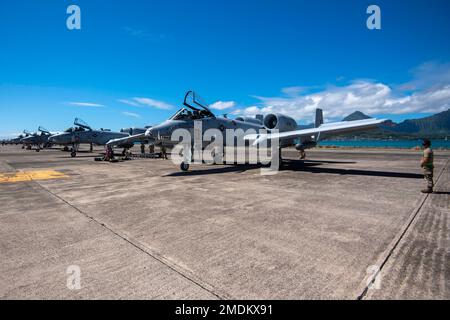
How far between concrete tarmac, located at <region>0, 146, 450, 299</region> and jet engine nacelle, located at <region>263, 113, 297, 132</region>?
9861mm

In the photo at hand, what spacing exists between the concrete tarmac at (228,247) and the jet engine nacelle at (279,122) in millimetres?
9861

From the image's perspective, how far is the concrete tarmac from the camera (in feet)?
9.07

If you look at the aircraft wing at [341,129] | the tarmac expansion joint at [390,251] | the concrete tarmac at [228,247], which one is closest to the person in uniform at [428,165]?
the concrete tarmac at [228,247]

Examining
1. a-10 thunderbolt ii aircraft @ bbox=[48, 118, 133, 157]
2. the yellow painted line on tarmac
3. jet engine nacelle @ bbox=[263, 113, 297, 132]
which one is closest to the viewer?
the yellow painted line on tarmac

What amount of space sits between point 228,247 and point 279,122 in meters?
14.0

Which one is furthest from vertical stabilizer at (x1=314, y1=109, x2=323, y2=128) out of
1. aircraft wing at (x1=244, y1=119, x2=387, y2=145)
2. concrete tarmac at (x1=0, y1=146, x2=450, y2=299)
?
concrete tarmac at (x1=0, y1=146, x2=450, y2=299)

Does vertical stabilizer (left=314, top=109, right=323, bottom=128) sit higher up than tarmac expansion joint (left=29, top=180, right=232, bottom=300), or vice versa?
vertical stabilizer (left=314, top=109, right=323, bottom=128)

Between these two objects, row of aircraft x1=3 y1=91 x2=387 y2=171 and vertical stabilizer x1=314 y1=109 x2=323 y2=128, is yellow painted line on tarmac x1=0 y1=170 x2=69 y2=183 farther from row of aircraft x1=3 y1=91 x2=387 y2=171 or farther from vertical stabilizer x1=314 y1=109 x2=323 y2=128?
vertical stabilizer x1=314 y1=109 x2=323 y2=128

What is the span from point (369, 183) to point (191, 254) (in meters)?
8.92

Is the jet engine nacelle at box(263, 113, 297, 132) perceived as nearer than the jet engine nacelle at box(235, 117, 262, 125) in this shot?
Yes

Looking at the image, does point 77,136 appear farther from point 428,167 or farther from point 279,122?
point 428,167

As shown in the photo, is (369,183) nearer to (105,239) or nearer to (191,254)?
(191,254)
